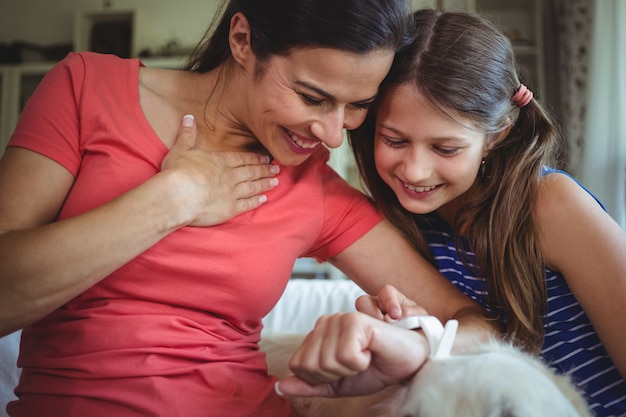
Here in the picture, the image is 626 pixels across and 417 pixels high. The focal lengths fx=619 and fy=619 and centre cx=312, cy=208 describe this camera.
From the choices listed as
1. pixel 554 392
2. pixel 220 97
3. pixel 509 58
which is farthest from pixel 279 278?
pixel 509 58

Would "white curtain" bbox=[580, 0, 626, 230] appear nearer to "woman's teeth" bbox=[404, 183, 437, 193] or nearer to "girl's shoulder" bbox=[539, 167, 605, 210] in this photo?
→ "girl's shoulder" bbox=[539, 167, 605, 210]

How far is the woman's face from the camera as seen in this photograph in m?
0.93

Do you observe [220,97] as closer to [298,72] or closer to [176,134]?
[176,134]

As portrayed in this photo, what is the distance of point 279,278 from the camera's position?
1.04 meters

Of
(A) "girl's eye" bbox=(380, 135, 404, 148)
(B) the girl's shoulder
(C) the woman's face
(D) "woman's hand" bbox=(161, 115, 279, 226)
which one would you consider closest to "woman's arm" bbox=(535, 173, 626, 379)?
(B) the girl's shoulder

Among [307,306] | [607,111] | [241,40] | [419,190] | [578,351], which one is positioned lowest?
[307,306]

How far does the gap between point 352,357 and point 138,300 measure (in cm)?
41

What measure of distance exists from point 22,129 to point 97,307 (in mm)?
293

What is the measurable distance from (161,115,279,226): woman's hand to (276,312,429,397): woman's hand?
12.2 inches

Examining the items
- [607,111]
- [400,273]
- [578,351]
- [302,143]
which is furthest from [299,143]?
[607,111]

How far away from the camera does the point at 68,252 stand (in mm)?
837

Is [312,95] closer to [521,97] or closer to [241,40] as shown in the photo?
[241,40]

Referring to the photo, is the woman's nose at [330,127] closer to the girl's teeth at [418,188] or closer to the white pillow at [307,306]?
the girl's teeth at [418,188]

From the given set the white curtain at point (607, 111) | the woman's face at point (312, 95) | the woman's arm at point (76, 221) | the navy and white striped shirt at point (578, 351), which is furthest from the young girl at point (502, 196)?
the white curtain at point (607, 111)
